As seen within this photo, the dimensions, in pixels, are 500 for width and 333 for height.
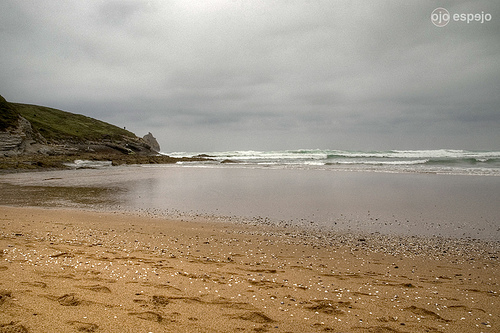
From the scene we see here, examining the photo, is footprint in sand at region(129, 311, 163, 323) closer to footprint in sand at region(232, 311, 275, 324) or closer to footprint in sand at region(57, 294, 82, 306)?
footprint in sand at region(57, 294, 82, 306)

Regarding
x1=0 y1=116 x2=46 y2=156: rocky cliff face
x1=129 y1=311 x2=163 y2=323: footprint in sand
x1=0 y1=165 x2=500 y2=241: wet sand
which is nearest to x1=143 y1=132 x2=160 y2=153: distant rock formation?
x1=0 y1=116 x2=46 y2=156: rocky cliff face

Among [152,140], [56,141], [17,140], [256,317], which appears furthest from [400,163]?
[152,140]

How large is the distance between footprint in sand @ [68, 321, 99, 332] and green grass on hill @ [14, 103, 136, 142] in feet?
195

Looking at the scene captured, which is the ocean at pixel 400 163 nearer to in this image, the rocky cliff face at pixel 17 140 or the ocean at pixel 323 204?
the ocean at pixel 323 204

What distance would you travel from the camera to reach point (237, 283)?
4.80 m

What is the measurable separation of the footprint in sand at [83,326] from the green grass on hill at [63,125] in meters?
59.6

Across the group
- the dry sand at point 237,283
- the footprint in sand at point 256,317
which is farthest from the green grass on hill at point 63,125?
the footprint in sand at point 256,317

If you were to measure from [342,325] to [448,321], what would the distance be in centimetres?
150

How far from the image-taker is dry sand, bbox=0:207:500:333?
3570 mm

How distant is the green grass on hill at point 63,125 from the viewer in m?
56.1

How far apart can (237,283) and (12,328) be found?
115 inches

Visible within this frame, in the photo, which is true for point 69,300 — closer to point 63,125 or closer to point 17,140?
point 17,140

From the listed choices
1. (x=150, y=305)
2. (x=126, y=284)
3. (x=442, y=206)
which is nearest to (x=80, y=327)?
(x=150, y=305)

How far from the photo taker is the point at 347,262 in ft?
19.9
